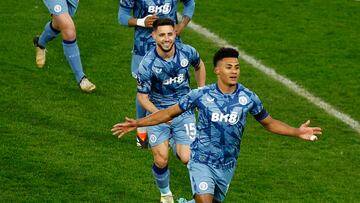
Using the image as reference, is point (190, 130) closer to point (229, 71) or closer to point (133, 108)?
point (229, 71)

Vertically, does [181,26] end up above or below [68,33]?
above

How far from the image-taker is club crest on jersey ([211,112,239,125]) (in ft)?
39.2

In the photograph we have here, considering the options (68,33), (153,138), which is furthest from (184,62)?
(68,33)

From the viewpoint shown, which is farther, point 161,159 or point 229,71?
point 161,159

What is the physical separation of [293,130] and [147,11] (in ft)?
15.2

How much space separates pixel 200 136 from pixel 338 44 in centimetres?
941

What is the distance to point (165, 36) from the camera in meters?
13.6

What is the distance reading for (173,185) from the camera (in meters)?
14.6

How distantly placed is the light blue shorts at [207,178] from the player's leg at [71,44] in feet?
19.4

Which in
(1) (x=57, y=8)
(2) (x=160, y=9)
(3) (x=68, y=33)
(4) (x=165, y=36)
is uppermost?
(4) (x=165, y=36)

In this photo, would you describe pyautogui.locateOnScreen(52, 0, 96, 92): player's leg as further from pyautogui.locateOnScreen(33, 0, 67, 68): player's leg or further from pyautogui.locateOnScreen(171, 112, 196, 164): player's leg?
pyautogui.locateOnScreen(171, 112, 196, 164): player's leg

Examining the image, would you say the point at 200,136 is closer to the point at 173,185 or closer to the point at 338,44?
the point at 173,185

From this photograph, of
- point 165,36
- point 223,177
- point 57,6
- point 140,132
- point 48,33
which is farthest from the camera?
point 48,33

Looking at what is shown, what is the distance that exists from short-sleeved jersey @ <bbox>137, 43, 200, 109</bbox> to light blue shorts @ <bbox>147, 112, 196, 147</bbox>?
0.25 meters
